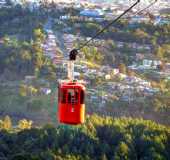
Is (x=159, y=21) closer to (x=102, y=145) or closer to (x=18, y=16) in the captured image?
(x=18, y=16)

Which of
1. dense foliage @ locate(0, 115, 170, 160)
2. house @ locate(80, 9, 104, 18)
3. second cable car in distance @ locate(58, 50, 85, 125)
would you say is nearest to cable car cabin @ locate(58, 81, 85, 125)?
second cable car in distance @ locate(58, 50, 85, 125)

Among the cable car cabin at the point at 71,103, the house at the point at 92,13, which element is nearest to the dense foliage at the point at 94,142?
the cable car cabin at the point at 71,103

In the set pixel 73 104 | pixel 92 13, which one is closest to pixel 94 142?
pixel 73 104

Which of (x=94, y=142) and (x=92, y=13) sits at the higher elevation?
(x=92, y=13)

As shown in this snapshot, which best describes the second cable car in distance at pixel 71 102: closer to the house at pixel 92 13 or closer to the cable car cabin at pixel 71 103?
the cable car cabin at pixel 71 103

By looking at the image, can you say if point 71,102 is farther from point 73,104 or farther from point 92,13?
point 92,13
